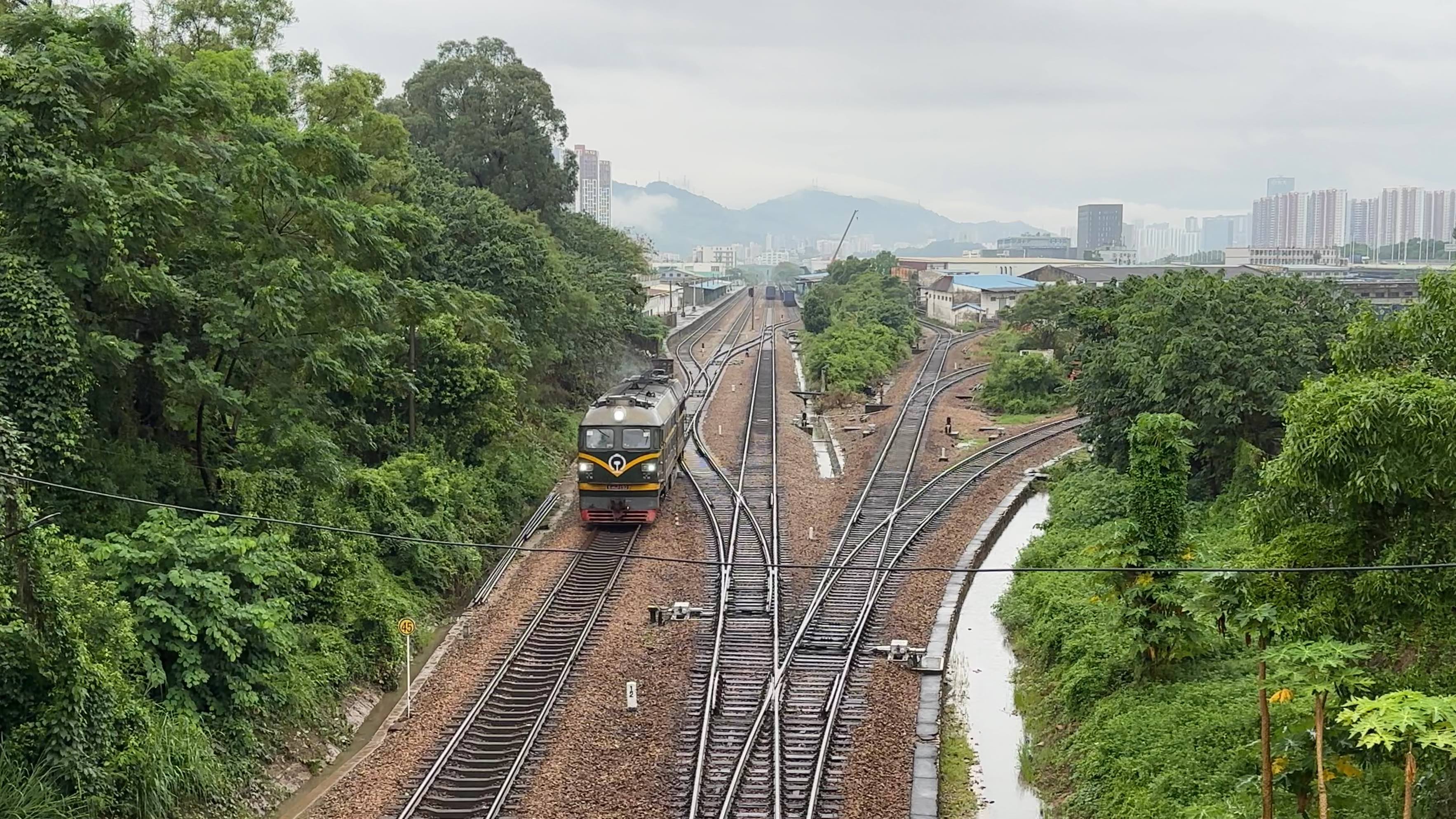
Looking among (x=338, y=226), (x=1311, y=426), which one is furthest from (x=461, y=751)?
(x=1311, y=426)

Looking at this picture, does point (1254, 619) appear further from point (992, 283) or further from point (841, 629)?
point (992, 283)

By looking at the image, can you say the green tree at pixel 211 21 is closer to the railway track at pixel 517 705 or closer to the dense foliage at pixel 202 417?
the dense foliage at pixel 202 417

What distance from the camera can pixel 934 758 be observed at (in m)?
14.3

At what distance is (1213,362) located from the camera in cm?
2389

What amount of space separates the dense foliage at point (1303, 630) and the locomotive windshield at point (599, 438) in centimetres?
1032

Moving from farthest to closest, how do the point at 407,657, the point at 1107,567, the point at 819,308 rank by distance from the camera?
the point at 819,308, the point at 407,657, the point at 1107,567

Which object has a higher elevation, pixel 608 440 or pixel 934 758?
pixel 608 440

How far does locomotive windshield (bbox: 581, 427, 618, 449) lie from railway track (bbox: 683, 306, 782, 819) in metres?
2.72

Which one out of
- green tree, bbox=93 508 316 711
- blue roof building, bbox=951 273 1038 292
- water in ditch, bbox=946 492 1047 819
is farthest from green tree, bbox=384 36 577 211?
blue roof building, bbox=951 273 1038 292

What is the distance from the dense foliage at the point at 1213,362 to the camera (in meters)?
23.3

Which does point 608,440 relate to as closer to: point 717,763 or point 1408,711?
point 717,763

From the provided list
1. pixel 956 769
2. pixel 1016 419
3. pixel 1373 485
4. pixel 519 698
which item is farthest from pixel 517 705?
pixel 1016 419

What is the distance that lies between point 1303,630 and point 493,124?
40882 mm

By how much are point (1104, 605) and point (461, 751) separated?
31.0 ft
